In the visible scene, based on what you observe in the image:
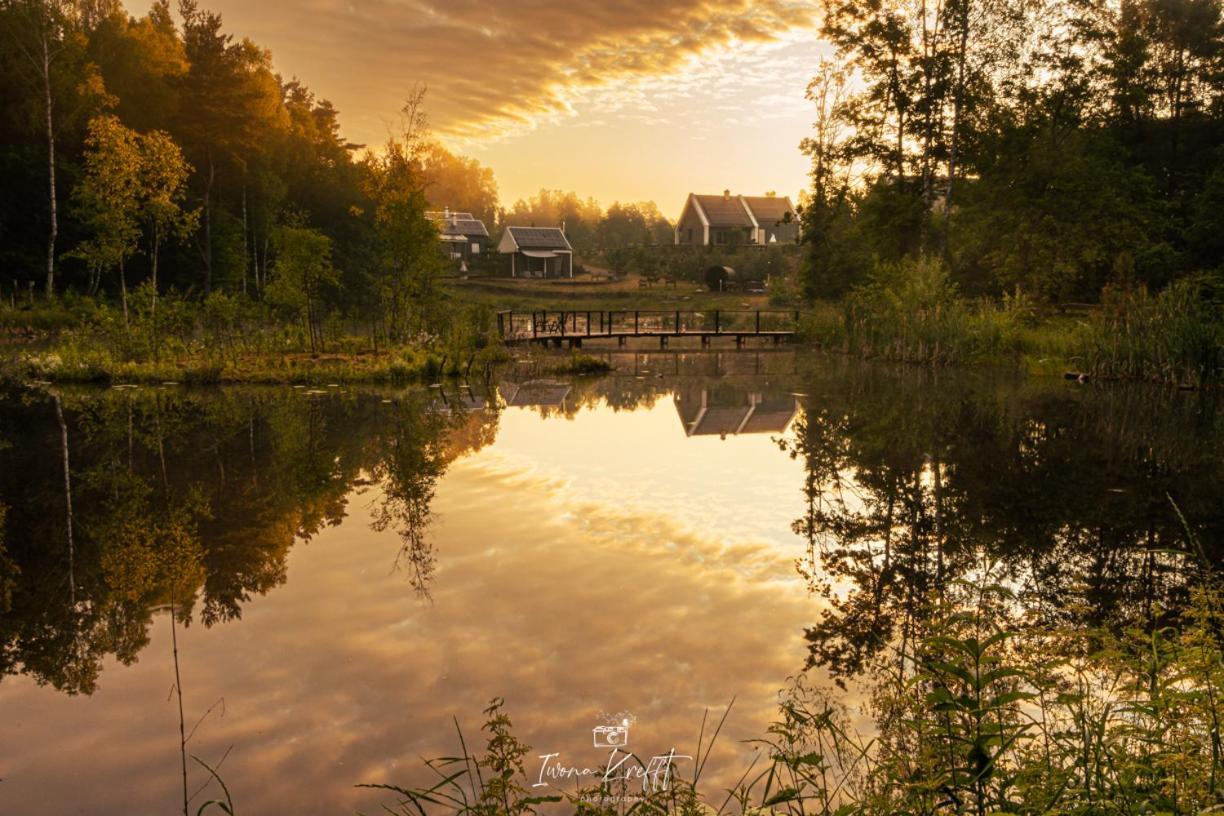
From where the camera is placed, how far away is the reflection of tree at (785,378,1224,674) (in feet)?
21.2

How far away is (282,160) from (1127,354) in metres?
44.4

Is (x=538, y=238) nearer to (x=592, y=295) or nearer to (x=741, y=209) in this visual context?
(x=592, y=295)

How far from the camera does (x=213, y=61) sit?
40.5m

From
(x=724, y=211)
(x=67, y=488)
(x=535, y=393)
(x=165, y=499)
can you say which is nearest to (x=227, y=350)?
(x=535, y=393)

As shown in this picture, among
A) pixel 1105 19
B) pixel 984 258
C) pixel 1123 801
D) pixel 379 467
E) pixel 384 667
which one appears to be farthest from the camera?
pixel 1105 19

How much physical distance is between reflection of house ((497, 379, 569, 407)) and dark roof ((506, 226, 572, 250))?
5127cm

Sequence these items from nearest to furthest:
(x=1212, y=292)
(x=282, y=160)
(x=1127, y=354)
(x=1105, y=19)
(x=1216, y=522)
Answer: (x=1216, y=522)
(x=1127, y=354)
(x=1212, y=292)
(x=1105, y=19)
(x=282, y=160)

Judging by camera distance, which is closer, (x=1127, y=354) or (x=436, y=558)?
(x=436, y=558)

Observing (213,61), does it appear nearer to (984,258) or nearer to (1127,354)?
(984,258)

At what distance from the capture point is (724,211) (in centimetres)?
7762

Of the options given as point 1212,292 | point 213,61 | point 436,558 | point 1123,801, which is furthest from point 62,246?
point 1212,292

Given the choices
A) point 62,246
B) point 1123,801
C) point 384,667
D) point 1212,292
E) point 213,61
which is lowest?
point 384,667

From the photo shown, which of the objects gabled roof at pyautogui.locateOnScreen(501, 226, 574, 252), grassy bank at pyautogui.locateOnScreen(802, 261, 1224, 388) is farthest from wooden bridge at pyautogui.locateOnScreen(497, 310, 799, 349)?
gabled roof at pyautogui.locateOnScreen(501, 226, 574, 252)

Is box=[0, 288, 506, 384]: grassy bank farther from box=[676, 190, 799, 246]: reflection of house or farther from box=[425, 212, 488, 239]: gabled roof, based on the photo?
box=[425, 212, 488, 239]: gabled roof
